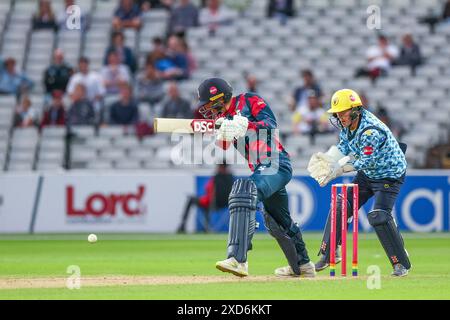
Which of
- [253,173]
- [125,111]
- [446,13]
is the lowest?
[253,173]

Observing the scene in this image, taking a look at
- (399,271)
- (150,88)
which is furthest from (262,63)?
(399,271)

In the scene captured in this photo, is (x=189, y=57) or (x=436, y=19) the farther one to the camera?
(x=436, y=19)

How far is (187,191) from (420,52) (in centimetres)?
731

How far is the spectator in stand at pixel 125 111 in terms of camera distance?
24406 mm

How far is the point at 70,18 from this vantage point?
26594 millimetres

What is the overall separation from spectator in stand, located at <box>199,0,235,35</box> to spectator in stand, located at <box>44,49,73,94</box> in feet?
12.2

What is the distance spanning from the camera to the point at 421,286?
11.0 metres

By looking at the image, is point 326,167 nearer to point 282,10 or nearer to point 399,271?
point 399,271

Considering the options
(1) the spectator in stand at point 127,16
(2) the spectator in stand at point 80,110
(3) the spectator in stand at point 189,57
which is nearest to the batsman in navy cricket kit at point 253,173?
(2) the spectator in stand at point 80,110

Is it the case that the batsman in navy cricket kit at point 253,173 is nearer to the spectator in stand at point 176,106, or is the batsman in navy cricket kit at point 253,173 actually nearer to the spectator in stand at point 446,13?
the spectator in stand at point 176,106

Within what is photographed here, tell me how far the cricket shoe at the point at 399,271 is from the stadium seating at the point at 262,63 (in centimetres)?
1133

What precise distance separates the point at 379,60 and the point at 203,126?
1505cm

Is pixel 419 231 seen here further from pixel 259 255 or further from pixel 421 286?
pixel 421 286
